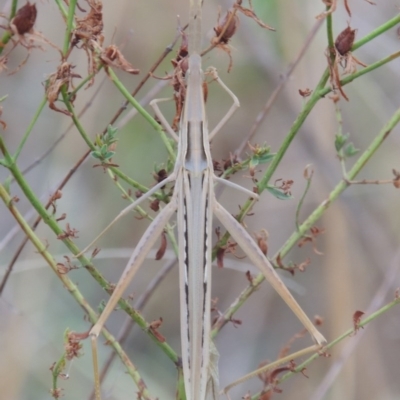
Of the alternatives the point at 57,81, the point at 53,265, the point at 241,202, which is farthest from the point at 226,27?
the point at 241,202

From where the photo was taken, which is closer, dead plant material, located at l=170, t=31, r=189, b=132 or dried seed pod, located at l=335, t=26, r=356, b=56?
dried seed pod, located at l=335, t=26, r=356, b=56

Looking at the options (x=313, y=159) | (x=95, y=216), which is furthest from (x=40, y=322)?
(x=313, y=159)

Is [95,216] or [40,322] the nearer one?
[40,322]

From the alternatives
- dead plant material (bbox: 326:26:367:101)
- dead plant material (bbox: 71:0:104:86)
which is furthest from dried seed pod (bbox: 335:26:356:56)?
dead plant material (bbox: 71:0:104:86)

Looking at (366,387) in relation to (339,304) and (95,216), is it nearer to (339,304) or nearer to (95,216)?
(339,304)

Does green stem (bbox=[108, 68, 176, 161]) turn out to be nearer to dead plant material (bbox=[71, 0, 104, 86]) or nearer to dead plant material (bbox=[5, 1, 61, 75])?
dead plant material (bbox=[71, 0, 104, 86])

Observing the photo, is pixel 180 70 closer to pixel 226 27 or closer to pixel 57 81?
pixel 226 27
